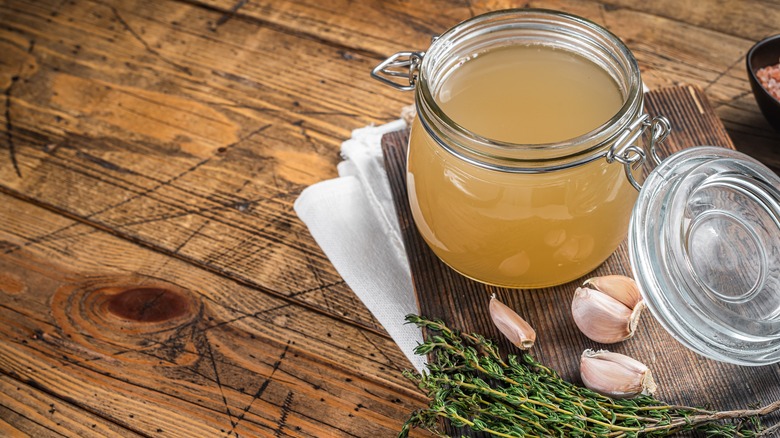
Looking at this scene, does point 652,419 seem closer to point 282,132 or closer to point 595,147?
point 595,147

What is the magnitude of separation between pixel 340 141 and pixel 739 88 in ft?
2.11

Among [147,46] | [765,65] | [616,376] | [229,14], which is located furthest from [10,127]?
[765,65]

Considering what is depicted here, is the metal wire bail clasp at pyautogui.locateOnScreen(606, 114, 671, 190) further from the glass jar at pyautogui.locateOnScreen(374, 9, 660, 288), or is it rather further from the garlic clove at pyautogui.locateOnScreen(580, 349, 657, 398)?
the garlic clove at pyautogui.locateOnScreen(580, 349, 657, 398)

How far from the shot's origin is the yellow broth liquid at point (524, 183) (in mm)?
785

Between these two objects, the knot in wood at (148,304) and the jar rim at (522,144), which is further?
the knot in wood at (148,304)

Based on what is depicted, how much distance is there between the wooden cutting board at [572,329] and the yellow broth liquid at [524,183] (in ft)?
0.11

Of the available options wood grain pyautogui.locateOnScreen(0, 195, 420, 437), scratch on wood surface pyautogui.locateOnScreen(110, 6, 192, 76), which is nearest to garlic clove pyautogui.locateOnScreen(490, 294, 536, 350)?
wood grain pyautogui.locateOnScreen(0, 195, 420, 437)

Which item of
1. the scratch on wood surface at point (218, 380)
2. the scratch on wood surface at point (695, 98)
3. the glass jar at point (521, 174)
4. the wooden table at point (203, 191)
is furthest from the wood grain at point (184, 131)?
the scratch on wood surface at point (695, 98)

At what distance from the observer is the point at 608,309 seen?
0.86 metres

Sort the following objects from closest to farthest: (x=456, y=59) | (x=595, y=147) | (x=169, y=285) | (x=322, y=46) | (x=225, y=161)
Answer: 1. (x=595, y=147)
2. (x=456, y=59)
3. (x=169, y=285)
4. (x=225, y=161)
5. (x=322, y=46)

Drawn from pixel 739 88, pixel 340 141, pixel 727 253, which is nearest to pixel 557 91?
pixel 727 253

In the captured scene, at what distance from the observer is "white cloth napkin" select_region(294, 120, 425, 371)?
997mm

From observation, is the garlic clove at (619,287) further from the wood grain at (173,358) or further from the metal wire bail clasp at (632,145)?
the wood grain at (173,358)

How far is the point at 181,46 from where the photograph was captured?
1.37 metres
